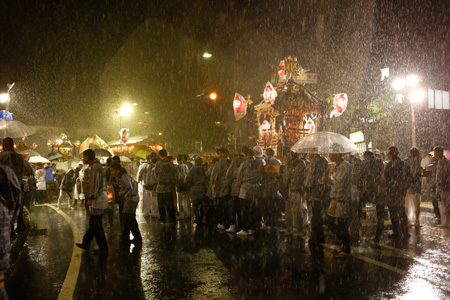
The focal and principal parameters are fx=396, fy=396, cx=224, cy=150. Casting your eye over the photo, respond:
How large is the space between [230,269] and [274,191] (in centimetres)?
346

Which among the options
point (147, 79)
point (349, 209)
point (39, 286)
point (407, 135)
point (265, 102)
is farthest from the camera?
point (147, 79)

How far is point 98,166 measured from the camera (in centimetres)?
721

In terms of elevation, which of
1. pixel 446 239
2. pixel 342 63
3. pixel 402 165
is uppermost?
pixel 342 63

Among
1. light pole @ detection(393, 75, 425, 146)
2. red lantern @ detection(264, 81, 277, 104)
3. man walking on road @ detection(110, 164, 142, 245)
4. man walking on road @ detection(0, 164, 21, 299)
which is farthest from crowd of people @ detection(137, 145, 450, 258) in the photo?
light pole @ detection(393, 75, 425, 146)

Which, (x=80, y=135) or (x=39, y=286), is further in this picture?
(x=80, y=135)

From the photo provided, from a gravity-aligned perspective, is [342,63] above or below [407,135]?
above

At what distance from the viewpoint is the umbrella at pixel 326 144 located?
7555 millimetres

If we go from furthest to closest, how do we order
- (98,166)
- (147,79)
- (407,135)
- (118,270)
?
(147,79), (407,135), (98,166), (118,270)

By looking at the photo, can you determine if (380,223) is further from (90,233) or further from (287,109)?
(287,109)

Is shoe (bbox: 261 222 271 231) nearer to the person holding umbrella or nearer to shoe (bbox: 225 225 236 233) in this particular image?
shoe (bbox: 225 225 236 233)

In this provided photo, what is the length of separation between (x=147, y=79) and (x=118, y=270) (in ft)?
117

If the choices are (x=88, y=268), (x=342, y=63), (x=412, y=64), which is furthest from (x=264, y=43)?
(x=88, y=268)

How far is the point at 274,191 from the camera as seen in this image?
920 centimetres

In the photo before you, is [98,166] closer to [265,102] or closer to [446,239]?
[446,239]
